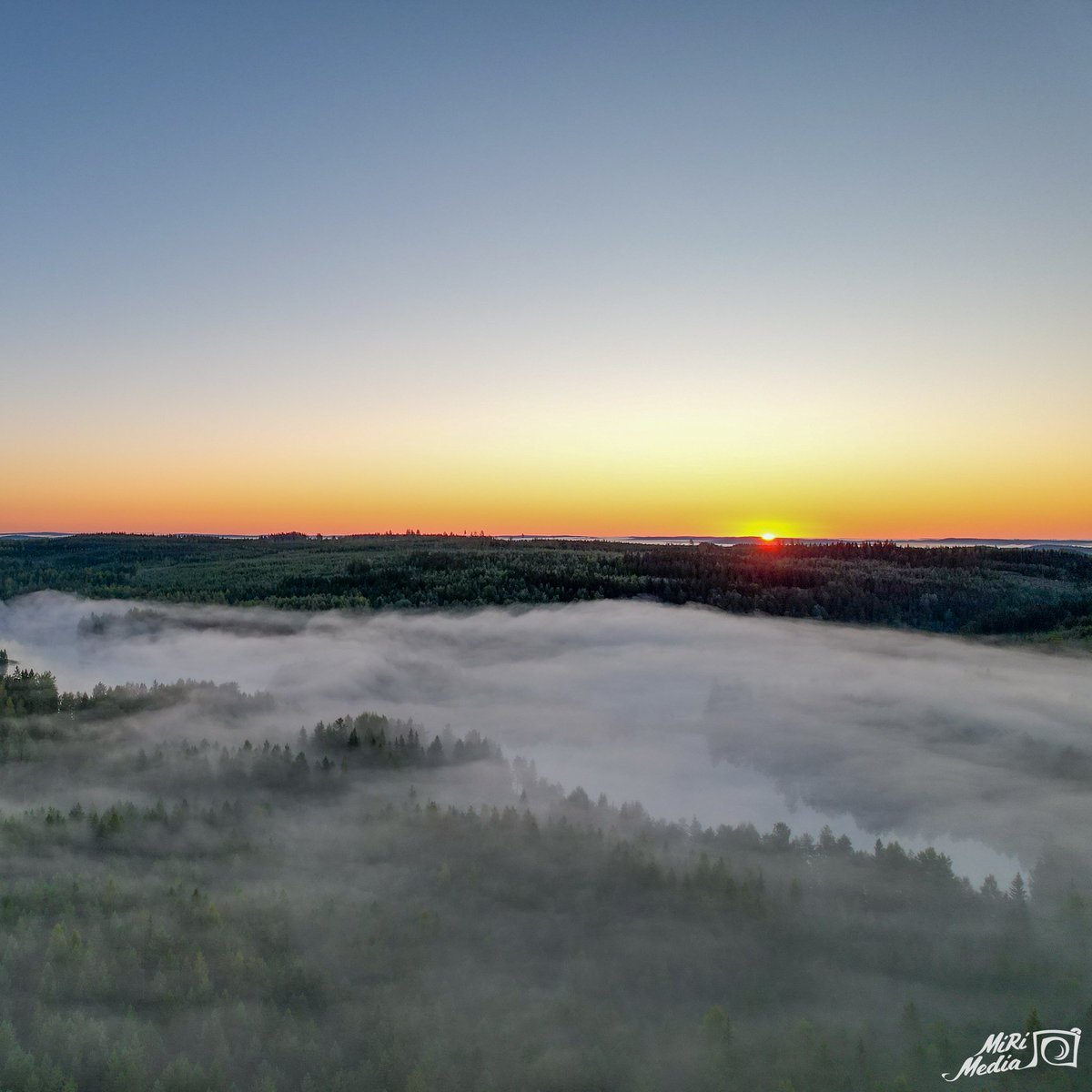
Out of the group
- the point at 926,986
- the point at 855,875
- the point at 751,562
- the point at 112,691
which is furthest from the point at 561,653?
the point at 926,986

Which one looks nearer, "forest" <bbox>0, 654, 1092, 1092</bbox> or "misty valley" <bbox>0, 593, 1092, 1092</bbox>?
"forest" <bbox>0, 654, 1092, 1092</bbox>

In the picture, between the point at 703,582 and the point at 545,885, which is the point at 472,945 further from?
the point at 703,582

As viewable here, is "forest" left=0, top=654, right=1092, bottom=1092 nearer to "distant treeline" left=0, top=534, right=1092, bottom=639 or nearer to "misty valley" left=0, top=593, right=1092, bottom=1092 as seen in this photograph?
"misty valley" left=0, top=593, right=1092, bottom=1092

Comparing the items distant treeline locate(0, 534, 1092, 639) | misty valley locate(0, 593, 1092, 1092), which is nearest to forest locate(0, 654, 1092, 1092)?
misty valley locate(0, 593, 1092, 1092)

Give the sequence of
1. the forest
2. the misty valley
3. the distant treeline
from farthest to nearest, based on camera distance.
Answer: the distant treeline, the misty valley, the forest

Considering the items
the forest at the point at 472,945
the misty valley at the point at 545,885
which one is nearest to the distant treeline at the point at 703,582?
the misty valley at the point at 545,885

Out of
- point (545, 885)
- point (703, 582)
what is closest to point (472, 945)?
point (545, 885)

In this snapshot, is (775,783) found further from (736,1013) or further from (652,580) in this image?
(652,580)
